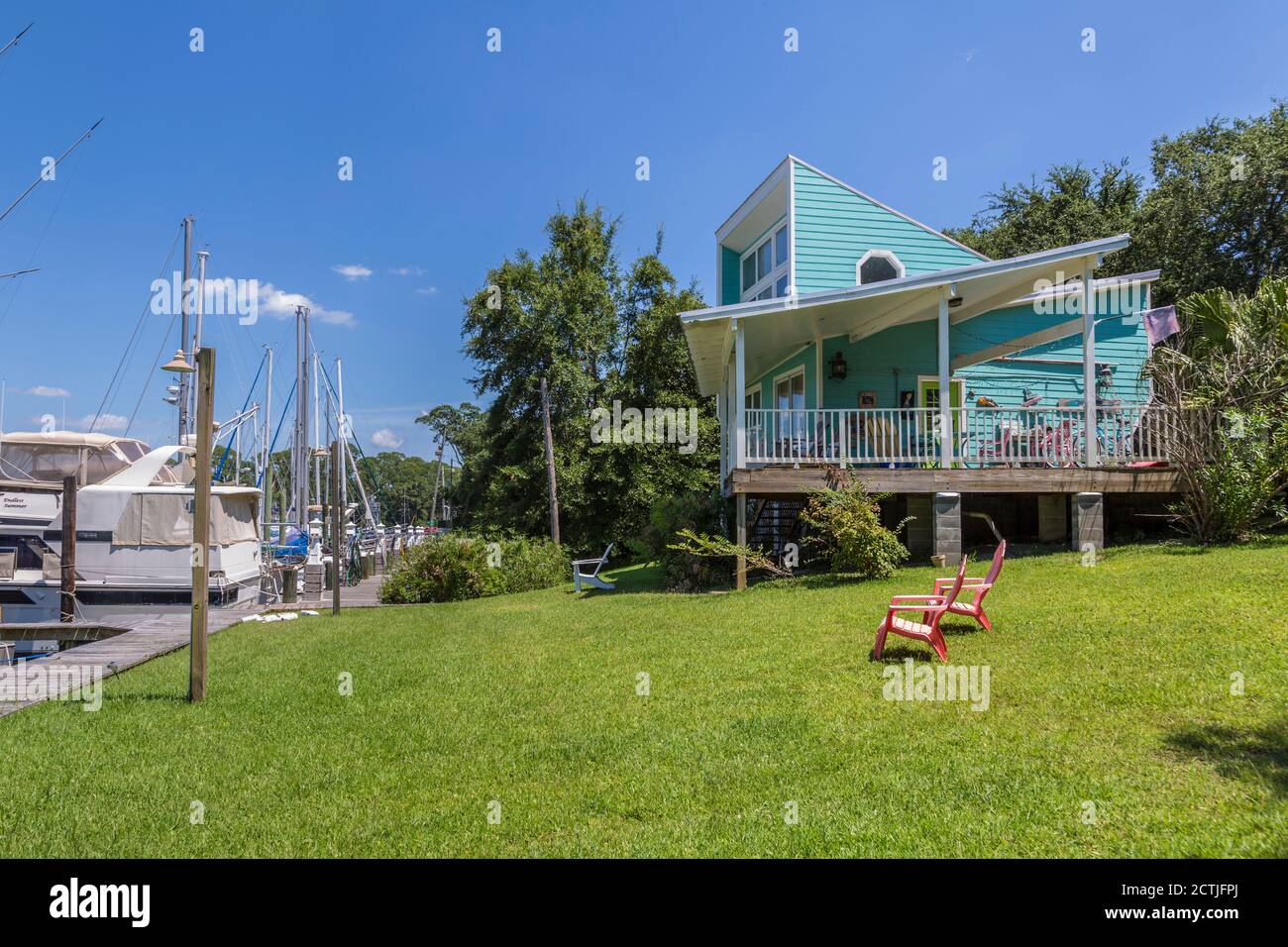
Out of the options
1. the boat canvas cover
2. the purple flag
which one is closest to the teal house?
the purple flag

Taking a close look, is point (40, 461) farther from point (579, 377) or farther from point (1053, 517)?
point (1053, 517)

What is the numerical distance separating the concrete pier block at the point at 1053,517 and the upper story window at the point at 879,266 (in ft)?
21.2

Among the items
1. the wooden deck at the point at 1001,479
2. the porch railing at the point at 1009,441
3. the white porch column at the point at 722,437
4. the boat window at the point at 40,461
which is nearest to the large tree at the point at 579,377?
the white porch column at the point at 722,437

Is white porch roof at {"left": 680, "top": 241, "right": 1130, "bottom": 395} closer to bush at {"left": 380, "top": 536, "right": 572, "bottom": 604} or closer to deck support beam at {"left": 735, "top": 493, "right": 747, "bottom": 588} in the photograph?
deck support beam at {"left": 735, "top": 493, "right": 747, "bottom": 588}

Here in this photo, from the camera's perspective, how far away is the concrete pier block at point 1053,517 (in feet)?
46.1

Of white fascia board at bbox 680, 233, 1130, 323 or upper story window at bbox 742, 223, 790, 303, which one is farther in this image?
upper story window at bbox 742, 223, 790, 303

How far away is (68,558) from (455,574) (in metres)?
7.41

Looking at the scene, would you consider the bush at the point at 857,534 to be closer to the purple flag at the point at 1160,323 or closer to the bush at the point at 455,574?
the bush at the point at 455,574

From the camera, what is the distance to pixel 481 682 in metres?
7.61

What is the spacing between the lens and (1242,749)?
173 inches

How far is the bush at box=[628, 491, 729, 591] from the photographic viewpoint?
14.1 meters

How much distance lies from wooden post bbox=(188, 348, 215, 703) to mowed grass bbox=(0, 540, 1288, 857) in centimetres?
36

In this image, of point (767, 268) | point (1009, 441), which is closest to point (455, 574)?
point (767, 268)
